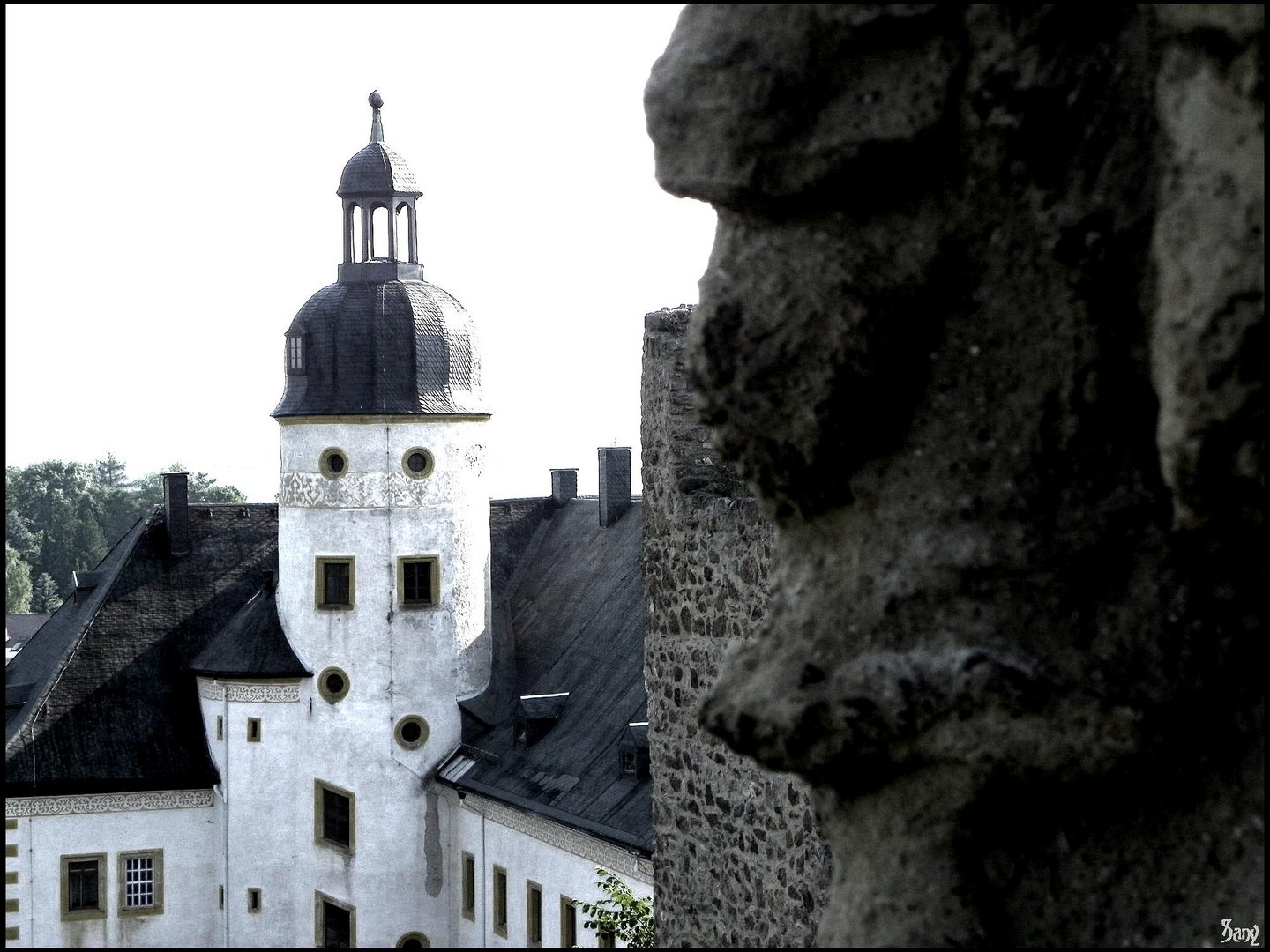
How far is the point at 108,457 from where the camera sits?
99.6 meters

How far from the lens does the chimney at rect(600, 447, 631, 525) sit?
3509 cm

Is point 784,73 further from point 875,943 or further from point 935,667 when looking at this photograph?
point 875,943

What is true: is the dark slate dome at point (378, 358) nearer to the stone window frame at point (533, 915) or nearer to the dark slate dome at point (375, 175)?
the dark slate dome at point (375, 175)

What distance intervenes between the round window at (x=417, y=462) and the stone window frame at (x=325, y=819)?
548cm

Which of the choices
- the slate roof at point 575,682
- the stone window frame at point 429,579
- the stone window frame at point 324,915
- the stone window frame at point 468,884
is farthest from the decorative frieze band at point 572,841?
the stone window frame at point 429,579

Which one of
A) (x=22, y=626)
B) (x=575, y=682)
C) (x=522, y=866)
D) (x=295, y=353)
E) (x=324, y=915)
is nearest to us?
(x=522, y=866)

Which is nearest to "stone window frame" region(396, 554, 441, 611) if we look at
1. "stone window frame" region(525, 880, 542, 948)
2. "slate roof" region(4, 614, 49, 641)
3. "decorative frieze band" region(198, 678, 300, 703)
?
"decorative frieze band" region(198, 678, 300, 703)

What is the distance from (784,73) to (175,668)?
34.6 meters

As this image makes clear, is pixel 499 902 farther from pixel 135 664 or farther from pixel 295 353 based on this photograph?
pixel 295 353

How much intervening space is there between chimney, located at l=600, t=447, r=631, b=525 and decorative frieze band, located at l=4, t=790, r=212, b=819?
8528mm

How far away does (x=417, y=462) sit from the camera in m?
34.0

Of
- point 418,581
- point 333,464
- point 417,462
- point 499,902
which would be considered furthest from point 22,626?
point 499,902

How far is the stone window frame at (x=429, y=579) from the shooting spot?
33969mm

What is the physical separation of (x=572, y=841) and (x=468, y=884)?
239 inches
